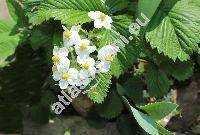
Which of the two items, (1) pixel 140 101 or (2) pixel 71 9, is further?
(1) pixel 140 101

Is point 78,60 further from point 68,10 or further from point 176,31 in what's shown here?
point 176,31

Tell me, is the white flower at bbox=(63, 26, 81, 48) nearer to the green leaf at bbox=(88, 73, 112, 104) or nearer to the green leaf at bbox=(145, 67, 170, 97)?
the green leaf at bbox=(88, 73, 112, 104)

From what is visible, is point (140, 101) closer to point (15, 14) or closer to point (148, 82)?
point (148, 82)

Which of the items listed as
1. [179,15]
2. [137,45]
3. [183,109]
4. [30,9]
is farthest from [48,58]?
[183,109]

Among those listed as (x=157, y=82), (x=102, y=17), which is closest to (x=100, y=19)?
(x=102, y=17)

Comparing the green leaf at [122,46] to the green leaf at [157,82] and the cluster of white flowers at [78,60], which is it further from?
the green leaf at [157,82]

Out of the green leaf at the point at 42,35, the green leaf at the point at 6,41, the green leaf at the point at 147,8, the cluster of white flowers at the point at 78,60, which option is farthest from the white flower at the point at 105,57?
the green leaf at the point at 6,41

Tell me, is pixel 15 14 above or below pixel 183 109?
above
